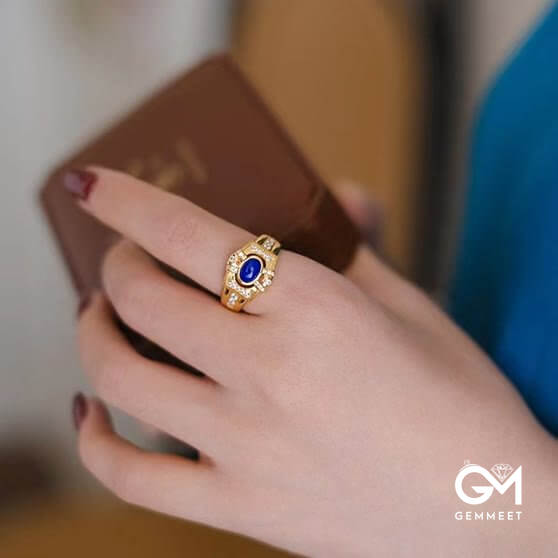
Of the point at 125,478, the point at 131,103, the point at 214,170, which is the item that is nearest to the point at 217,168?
the point at 214,170

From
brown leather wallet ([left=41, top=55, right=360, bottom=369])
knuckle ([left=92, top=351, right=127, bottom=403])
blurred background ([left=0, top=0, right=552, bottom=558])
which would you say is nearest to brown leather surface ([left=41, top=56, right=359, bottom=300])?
brown leather wallet ([left=41, top=55, right=360, bottom=369])

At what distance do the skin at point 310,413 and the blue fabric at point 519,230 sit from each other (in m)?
0.05

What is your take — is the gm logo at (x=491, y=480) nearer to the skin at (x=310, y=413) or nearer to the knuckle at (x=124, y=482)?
the skin at (x=310, y=413)

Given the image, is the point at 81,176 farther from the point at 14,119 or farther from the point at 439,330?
the point at 14,119

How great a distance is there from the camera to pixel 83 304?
50cm

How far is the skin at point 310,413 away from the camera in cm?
36

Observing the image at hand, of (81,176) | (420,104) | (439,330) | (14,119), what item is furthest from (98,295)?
(420,104)

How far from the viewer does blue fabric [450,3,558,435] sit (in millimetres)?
446

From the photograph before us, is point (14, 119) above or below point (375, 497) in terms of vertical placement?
above

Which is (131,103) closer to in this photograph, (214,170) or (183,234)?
(214,170)

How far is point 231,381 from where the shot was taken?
370 mm

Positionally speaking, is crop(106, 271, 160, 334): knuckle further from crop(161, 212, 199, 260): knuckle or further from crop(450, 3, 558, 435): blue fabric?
crop(450, 3, 558, 435): blue fabric

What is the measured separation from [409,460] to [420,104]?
3.29 ft

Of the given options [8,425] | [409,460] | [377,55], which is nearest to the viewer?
[409,460]
